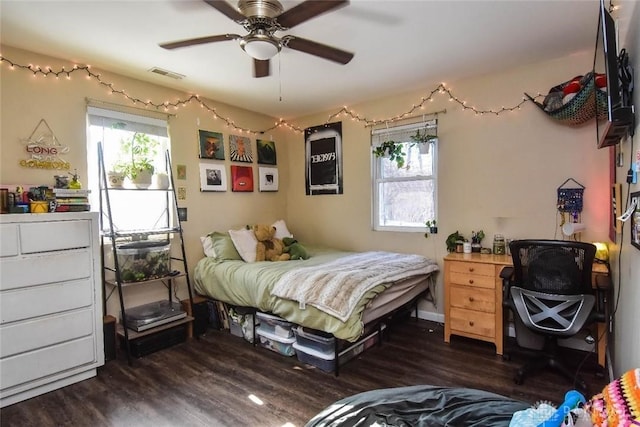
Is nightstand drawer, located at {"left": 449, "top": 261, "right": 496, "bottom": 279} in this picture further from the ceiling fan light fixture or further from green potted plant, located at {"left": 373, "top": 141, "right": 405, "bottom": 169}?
the ceiling fan light fixture

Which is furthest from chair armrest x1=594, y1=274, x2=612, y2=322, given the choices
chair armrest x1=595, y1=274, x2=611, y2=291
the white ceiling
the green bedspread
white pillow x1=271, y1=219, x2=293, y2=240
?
white pillow x1=271, y1=219, x2=293, y2=240

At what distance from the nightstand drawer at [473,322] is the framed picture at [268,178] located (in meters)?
2.72

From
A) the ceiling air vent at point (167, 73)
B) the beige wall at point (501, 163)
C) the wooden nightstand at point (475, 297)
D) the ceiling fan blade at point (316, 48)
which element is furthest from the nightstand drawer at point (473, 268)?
the ceiling air vent at point (167, 73)

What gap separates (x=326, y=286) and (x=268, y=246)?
4.56 ft

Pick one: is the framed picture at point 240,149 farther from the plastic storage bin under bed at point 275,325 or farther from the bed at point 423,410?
the bed at point 423,410

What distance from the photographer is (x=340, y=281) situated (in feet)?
8.61

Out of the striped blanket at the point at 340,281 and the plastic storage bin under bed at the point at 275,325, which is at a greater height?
the striped blanket at the point at 340,281

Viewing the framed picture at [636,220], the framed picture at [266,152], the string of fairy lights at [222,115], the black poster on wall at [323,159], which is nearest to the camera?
the framed picture at [636,220]

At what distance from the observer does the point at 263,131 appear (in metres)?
4.63

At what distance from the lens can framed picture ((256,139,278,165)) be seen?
456cm

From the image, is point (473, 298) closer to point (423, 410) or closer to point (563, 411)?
point (423, 410)

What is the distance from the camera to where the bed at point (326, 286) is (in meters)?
2.51

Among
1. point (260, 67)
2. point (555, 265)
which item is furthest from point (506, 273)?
point (260, 67)

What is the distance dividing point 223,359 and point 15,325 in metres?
1.43
